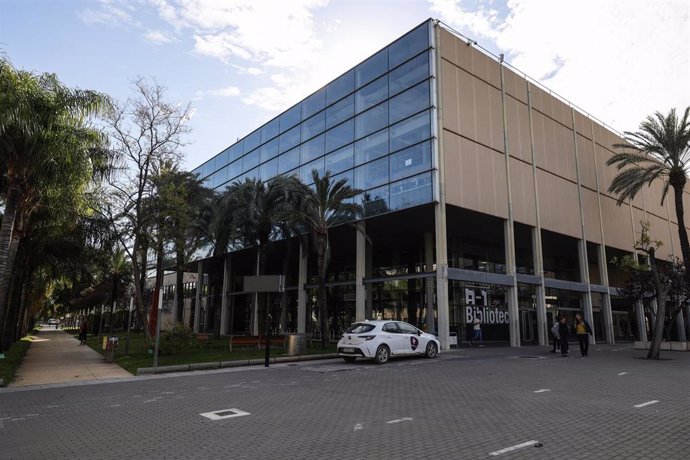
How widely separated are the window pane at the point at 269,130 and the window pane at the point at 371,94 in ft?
35.0

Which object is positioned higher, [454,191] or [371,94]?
[371,94]

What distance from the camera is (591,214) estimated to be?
35438 millimetres

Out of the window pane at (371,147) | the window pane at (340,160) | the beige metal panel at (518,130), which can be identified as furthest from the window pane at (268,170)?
the beige metal panel at (518,130)

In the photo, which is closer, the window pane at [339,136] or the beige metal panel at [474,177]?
the beige metal panel at [474,177]

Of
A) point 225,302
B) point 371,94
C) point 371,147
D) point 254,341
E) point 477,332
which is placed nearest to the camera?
point 254,341

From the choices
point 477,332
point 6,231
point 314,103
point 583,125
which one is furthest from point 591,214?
point 6,231

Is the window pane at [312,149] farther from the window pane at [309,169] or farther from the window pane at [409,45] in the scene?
the window pane at [409,45]

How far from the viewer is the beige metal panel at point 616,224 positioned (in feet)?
121

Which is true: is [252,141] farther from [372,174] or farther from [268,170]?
[372,174]

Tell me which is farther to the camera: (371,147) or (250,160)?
(250,160)

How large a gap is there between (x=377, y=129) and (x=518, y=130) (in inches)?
387

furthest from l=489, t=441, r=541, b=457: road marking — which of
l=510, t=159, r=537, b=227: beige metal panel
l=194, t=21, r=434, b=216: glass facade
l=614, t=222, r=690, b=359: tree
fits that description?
l=510, t=159, r=537, b=227: beige metal panel

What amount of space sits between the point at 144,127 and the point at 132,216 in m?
4.32

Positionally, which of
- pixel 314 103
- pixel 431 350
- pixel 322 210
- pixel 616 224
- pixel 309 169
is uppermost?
pixel 314 103
